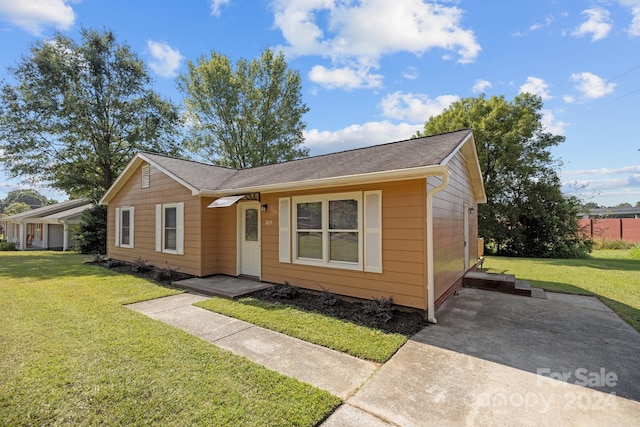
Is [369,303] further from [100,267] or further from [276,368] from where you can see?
[100,267]

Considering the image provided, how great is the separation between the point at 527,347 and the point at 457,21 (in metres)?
7.95

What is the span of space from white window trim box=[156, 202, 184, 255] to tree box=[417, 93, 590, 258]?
16218mm

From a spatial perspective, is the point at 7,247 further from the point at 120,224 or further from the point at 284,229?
the point at 284,229

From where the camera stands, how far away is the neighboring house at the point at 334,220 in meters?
4.99

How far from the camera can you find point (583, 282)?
26.2ft

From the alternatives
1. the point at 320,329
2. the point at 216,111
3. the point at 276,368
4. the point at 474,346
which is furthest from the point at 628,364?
the point at 216,111

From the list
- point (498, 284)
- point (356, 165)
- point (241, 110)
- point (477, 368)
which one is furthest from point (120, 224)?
point (241, 110)

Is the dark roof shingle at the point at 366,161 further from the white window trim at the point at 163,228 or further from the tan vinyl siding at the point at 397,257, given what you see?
the white window trim at the point at 163,228

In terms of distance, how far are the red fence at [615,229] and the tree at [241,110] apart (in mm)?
21275

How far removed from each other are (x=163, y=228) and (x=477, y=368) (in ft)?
30.5

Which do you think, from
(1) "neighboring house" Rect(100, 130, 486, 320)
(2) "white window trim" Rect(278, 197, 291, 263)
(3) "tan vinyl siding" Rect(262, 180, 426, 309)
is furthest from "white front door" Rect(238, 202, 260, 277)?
(3) "tan vinyl siding" Rect(262, 180, 426, 309)

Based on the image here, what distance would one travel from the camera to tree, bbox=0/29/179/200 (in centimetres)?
1623

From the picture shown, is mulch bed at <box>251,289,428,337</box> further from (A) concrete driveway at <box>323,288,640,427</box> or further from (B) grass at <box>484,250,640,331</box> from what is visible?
(B) grass at <box>484,250,640,331</box>

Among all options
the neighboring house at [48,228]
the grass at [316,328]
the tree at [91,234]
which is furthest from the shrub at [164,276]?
the neighboring house at [48,228]
